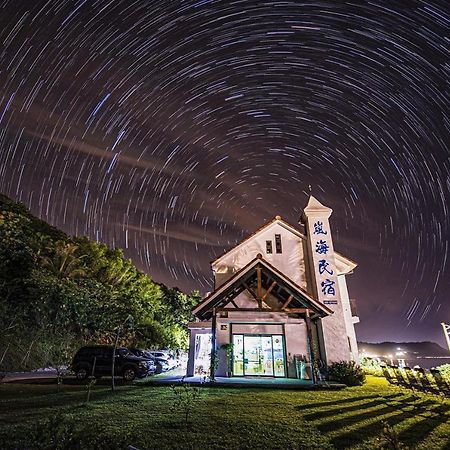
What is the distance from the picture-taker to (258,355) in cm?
1719

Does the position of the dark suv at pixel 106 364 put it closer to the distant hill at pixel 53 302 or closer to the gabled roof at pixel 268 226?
the distant hill at pixel 53 302

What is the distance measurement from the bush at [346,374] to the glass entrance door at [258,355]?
2.93m

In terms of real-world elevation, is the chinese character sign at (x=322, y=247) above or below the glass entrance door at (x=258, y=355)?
above

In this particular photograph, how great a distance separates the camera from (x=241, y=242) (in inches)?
853

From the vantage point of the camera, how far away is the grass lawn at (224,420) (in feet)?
20.1

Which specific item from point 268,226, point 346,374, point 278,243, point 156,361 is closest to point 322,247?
point 278,243

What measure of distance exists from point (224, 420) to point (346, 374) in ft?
30.4

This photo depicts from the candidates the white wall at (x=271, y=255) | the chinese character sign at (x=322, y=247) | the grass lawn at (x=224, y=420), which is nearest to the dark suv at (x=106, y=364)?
the grass lawn at (x=224, y=420)

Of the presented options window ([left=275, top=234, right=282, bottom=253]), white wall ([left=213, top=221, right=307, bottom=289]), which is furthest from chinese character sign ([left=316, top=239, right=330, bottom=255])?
window ([left=275, top=234, right=282, bottom=253])

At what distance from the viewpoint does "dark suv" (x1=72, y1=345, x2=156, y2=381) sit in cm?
1576

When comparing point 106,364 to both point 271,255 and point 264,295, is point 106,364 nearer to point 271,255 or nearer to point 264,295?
point 264,295

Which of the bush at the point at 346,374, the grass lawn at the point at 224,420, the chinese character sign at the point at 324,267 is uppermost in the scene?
the chinese character sign at the point at 324,267

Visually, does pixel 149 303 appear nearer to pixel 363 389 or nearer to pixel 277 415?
pixel 363 389

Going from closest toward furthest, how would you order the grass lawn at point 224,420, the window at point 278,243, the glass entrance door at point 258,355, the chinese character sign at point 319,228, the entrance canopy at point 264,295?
the grass lawn at point 224,420 < the entrance canopy at point 264,295 < the glass entrance door at point 258,355 < the chinese character sign at point 319,228 < the window at point 278,243
